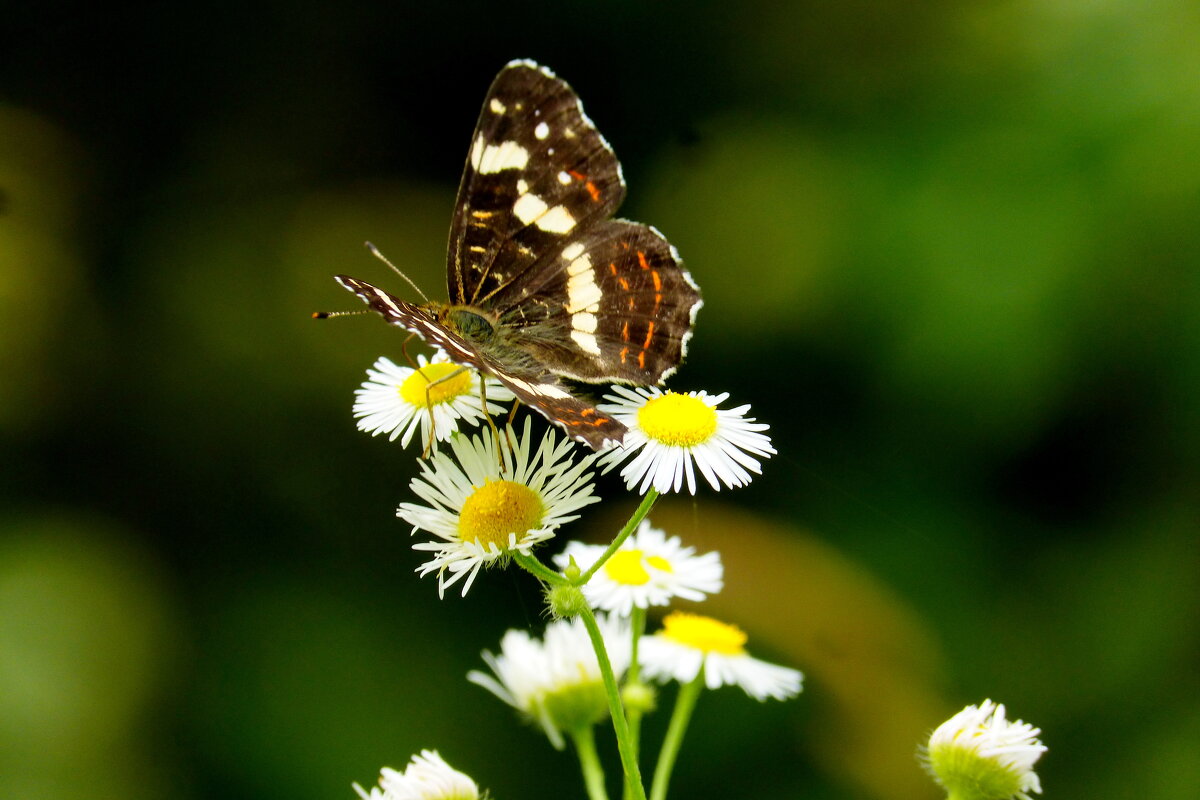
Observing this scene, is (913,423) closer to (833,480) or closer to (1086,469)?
(833,480)

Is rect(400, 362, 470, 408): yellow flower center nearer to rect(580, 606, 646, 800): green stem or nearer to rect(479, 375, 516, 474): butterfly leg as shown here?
rect(479, 375, 516, 474): butterfly leg

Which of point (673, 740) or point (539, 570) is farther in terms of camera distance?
point (673, 740)

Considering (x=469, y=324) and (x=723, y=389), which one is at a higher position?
(x=723, y=389)

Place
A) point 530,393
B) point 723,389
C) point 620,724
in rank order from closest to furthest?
point 620,724 → point 530,393 → point 723,389

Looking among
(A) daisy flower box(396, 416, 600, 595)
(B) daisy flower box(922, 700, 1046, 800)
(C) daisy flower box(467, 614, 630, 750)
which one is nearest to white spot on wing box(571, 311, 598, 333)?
(A) daisy flower box(396, 416, 600, 595)

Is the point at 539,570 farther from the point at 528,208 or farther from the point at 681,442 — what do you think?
the point at 528,208

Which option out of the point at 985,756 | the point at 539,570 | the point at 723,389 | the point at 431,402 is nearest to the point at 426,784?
the point at 539,570
